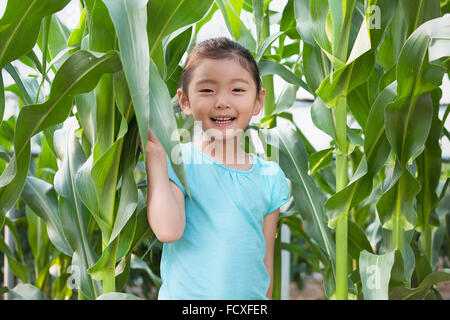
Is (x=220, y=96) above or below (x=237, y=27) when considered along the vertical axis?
below

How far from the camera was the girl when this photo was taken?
2.23ft

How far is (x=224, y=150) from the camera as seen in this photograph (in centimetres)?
73

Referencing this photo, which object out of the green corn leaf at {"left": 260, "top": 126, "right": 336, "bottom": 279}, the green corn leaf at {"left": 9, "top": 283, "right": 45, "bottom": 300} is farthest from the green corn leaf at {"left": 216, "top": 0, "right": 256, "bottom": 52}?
the green corn leaf at {"left": 9, "top": 283, "right": 45, "bottom": 300}

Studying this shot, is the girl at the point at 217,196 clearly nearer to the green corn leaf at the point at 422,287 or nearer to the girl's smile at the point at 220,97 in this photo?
the girl's smile at the point at 220,97

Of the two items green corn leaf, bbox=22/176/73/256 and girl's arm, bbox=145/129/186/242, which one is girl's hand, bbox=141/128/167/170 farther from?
green corn leaf, bbox=22/176/73/256

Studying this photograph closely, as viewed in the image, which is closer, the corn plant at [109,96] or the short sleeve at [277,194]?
the corn plant at [109,96]

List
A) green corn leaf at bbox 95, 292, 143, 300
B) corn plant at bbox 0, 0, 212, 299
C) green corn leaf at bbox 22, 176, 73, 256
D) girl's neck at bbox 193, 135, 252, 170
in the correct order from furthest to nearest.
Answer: green corn leaf at bbox 22, 176, 73, 256 < girl's neck at bbox 193, 135, 252, 170 < green corn leaf at bbox 95, 292, 143, 300 < corn plant at bbox 0, 0, 212, 299

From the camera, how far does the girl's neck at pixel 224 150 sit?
726mm

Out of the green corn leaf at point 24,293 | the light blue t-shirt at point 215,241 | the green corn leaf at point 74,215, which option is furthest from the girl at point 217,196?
the green corn leaf at point 24,293

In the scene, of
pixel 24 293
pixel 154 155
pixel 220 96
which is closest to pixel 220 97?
pixel 220 96

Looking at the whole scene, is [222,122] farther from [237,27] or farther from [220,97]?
→ [237,27]

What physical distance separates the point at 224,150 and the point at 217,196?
0.07 metres
